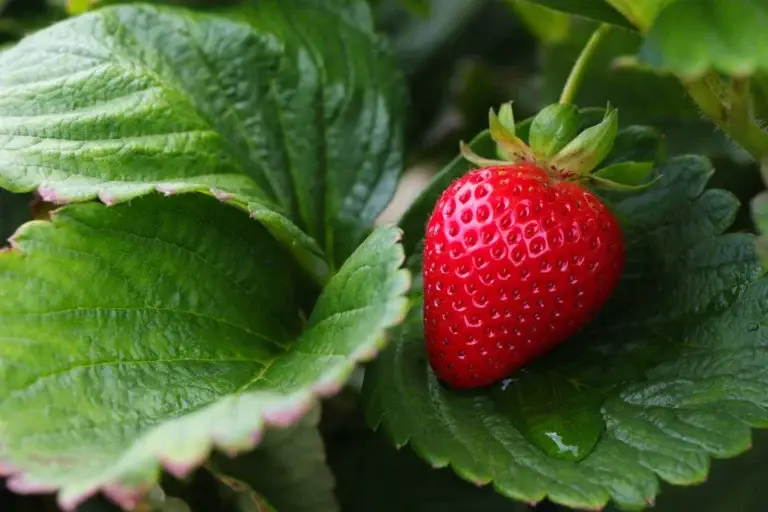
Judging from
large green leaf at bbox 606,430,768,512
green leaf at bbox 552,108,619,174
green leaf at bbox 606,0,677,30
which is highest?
green leaf at bbox 606,0,677,30

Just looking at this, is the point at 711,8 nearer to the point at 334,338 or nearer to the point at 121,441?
the point at 334,338

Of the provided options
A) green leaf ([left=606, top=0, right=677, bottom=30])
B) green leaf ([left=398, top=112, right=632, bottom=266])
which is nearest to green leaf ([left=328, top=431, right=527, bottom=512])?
green leaf ([left=398, top=112, right=632, bottom=266])

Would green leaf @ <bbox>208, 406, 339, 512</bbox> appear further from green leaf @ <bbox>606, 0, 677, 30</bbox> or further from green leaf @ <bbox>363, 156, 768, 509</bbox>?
green leaf @ <bbox>606, 0, 677, 30</bbox>

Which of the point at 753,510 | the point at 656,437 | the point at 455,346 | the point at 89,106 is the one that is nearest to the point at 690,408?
the point at 656,437

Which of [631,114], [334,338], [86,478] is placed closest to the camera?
[86,478]

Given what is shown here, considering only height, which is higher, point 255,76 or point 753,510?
point 255,76

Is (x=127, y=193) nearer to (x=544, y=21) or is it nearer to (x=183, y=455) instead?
(x=183, y=455)

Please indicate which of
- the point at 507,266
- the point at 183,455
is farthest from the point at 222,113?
the point at 183,455
